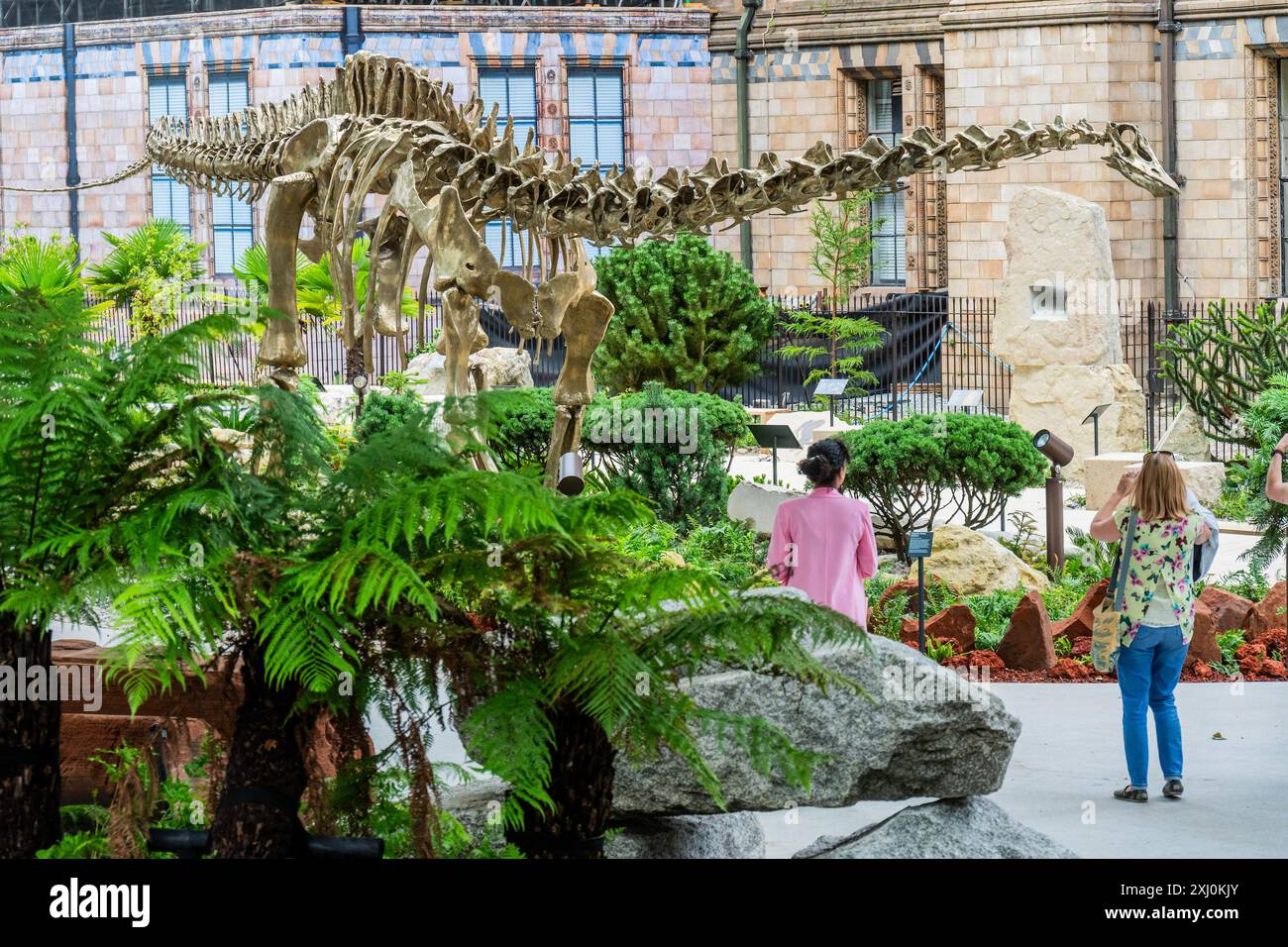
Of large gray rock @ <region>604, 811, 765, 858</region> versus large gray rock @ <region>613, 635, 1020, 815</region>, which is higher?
large gray rock @ <region>613, 635, 1020, 815</region>

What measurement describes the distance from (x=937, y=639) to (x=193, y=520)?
705 centimetres

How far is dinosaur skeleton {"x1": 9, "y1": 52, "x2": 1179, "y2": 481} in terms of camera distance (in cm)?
937

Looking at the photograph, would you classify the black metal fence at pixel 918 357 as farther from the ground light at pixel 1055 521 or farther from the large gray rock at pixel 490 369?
the ground light at pixel 1055 521

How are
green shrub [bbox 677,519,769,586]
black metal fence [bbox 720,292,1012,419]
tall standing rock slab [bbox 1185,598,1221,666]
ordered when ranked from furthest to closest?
black metal fence [bbox 720,292,1012,419] → green shrub [bbox 677,519,769,586] → tall standing rock slab [bbox 1185,598,1221,666]

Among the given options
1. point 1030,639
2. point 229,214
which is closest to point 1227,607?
point 1030,639

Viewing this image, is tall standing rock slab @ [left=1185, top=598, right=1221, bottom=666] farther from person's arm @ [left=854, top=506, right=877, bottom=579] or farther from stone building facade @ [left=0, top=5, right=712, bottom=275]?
stone building facade @ [left=0, top=5, right=712, bottom=275]

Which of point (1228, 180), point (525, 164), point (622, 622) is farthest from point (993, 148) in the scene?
point (1228, 180)

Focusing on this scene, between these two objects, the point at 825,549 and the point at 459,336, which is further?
the point at 459,336

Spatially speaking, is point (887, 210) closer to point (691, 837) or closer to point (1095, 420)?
point (1095, 420)

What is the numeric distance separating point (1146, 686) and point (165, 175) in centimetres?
2371

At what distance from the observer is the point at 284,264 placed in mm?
11789

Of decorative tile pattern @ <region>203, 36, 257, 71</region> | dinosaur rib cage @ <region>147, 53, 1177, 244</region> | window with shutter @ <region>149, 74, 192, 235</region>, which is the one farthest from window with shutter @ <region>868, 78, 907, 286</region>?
dinosaur rib cage @ <region>147, 53, 1177, 244</region>
